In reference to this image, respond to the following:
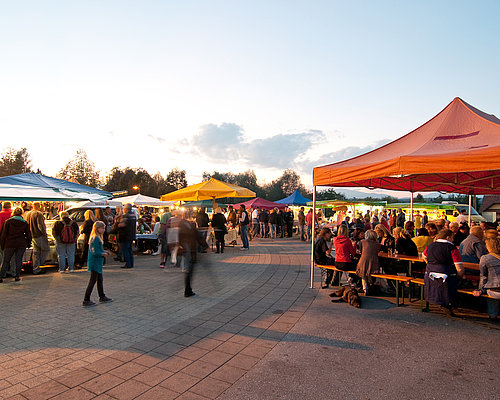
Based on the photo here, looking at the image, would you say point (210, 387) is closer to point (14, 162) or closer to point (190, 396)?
point (190, 396)

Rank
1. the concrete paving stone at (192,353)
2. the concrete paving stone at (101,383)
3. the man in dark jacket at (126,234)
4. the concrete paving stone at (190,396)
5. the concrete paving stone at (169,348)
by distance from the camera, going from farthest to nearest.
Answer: the man in dark jacket at (126,234)
the concrete paving stone at (169,348)
the concrete paving stone at (192,353)
the concrete paving stone at (101,383)
the concrete paving stone at (190,396)

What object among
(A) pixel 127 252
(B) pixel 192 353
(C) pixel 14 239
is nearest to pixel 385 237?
(B) pixel 192 353

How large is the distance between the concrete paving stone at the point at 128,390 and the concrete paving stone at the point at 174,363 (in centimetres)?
38

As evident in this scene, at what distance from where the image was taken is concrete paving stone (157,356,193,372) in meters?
3.47

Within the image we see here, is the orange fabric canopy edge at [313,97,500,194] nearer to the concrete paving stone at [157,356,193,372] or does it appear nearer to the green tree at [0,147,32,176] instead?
the concrete paving stone at [157,356,193,372]

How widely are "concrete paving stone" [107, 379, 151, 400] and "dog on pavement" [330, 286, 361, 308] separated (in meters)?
4.01

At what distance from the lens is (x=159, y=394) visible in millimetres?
2979

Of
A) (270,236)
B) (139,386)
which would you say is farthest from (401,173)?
(270,236)

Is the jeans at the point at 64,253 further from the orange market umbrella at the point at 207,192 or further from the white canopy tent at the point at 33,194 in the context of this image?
the orange market umbrella at the point at 207,192

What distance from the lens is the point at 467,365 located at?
3.53m

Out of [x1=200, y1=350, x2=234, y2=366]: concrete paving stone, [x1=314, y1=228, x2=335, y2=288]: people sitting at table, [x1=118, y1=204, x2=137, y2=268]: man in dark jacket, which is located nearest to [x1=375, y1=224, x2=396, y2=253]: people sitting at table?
[x1=314, y1=228, x2=335, y2=288]: people sitting at table

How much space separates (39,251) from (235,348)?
291 inches

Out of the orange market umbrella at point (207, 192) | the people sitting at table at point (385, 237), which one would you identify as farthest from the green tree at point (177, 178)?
the people sitting at table at point (385, 237)

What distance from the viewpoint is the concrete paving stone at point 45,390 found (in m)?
2.93
